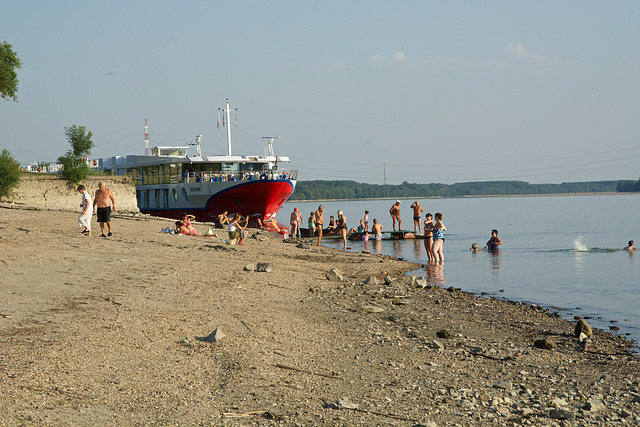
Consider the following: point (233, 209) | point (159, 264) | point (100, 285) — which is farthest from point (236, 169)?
point (100, 285)

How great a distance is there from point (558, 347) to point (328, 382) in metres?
4.20

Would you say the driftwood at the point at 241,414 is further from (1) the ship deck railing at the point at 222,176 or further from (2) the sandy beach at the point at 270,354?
(1) the ship deck railing at the point at 222,176

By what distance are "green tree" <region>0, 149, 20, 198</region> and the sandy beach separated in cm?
1789

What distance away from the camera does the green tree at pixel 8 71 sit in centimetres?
2406

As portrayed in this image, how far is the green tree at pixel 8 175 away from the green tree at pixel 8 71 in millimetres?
5599

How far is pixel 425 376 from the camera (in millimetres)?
6891

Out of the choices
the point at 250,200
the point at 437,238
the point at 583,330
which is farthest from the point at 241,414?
the point at 250,200

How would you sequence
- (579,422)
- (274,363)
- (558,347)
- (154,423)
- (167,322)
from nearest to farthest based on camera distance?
(154,423), (579,422), (274,363), (167,322), (558,347)

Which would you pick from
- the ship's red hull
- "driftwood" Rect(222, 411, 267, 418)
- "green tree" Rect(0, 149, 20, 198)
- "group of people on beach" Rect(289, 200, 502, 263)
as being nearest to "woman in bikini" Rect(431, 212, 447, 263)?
"group of people on beach" Rect(289, 200, 502, 263)

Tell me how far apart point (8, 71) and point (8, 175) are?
22.5 ft

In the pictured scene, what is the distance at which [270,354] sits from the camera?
283 inches

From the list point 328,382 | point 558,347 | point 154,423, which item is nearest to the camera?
point 154,423

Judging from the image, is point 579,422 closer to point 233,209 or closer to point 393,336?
point 393,336

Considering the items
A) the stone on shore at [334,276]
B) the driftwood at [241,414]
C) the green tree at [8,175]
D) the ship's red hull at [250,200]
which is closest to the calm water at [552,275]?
the stone on shore at [334,276]
